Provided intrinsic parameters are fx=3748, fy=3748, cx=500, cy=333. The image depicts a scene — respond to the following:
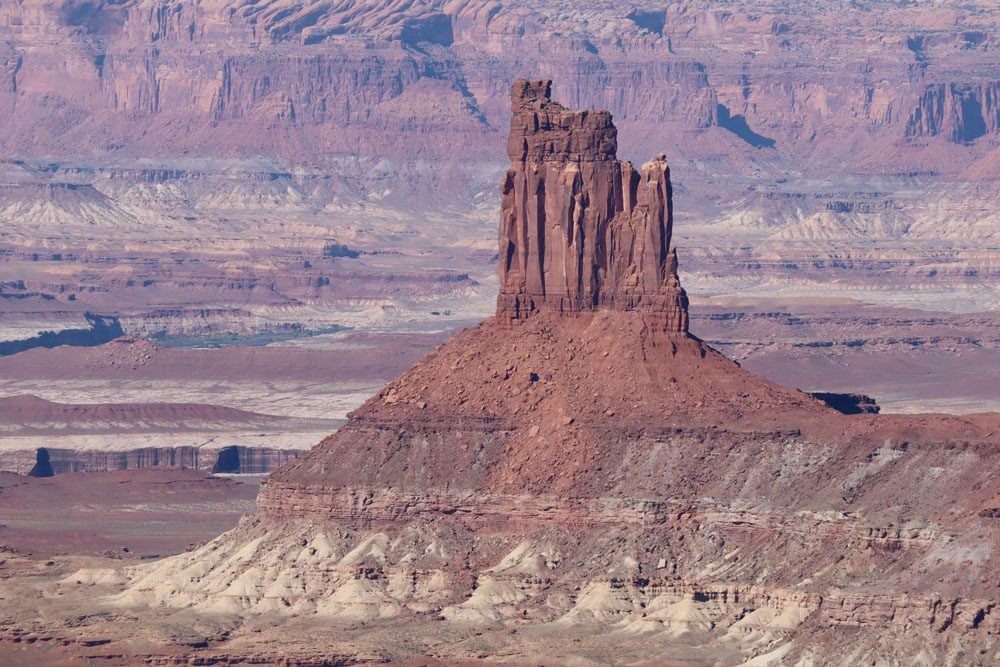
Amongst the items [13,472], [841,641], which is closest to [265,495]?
[841,641]

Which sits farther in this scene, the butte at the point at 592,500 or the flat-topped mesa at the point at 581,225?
the flat-topped mesa at the point at 581,225

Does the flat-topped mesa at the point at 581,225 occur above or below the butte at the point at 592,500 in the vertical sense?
above

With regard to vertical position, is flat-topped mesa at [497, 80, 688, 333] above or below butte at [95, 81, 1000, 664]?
above

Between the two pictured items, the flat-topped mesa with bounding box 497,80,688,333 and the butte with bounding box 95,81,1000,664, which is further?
the flat-topped mesa with bounding box 497,80,688,333

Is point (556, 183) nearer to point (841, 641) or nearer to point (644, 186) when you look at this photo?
point (644, 186)
